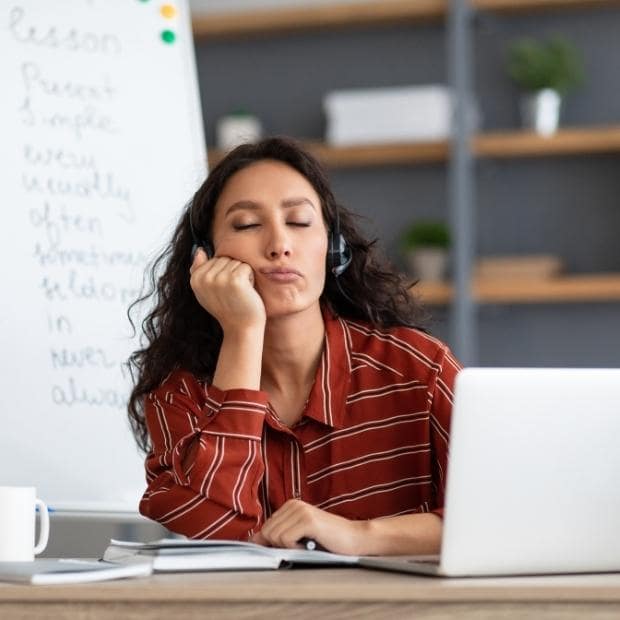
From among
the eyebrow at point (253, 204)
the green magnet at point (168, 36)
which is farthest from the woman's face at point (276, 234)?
the green magnet at point (168, 36)

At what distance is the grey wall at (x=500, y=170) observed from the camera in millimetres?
3701

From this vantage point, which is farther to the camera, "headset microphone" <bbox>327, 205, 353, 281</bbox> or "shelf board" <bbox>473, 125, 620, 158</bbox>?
"shelf board" <bbox>473, 125, 620, 158</bbox>

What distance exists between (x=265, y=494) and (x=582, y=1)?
2403mm

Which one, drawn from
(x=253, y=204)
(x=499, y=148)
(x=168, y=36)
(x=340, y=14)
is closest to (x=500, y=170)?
(x=499, y=148)

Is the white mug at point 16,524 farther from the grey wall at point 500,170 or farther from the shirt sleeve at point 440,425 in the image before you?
the grey wall at point 500,170

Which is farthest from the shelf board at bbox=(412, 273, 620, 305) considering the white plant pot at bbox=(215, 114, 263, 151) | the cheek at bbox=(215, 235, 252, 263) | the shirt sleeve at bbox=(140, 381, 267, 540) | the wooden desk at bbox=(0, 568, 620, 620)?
the wooden desk at bbox=(0, 568, 620, 620)

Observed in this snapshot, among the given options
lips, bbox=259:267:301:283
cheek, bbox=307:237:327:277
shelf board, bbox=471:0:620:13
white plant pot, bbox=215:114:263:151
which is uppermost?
shelf board, bbox=471:0:620:13

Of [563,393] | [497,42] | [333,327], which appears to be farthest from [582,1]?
[563,393]

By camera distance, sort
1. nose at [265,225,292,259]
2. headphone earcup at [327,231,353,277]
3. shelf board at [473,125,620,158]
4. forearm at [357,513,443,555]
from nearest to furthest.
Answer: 1. forearm at [357,513,443,555]
2. nose at [265,225,292,259]
3. headphone earcup at [327,231,353,277]
4. shelf board at [473,125,620,158]

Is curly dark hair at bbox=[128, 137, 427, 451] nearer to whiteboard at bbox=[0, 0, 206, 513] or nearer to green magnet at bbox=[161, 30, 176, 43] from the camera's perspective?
whiteboard at bbox=[0, 0, 206, 513]

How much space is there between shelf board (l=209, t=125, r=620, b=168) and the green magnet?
3.62 feet

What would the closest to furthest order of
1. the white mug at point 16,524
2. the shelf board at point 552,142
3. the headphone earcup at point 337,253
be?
1. the white mug at point 16,524
2. the headphone earcup at point 337,253
3. the shelf board at point 552,142

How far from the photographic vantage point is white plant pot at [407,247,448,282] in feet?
12.0

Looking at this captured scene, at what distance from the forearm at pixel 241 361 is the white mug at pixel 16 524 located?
342 millimetres
